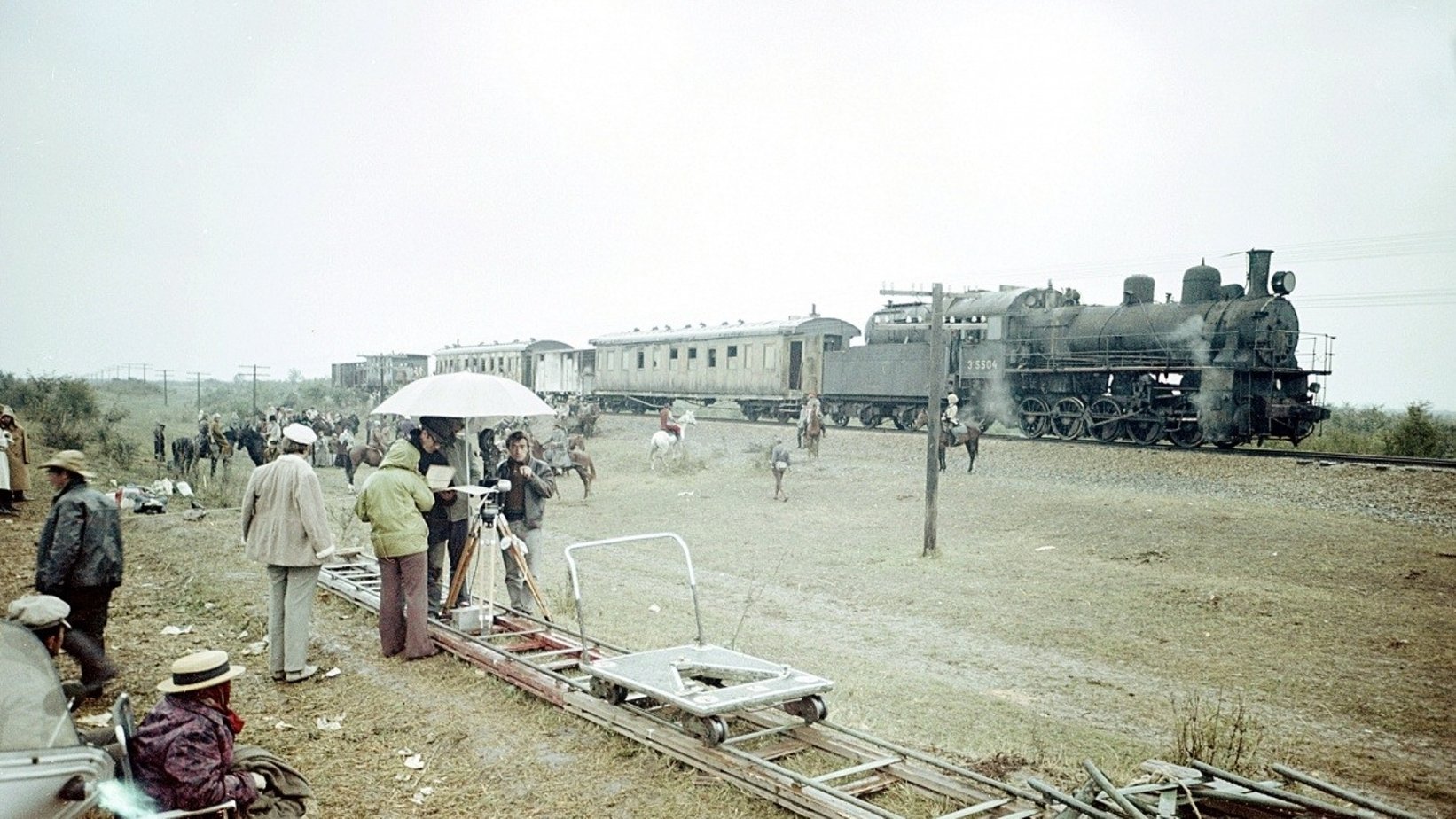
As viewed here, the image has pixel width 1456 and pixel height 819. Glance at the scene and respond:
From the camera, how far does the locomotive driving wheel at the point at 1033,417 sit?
66.0 feet

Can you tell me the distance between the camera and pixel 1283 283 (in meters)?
16.4

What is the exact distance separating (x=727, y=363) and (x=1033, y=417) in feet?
37.5

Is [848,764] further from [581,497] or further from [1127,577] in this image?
[581,497]

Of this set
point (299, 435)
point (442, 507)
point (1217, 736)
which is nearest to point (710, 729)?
point (1217, 736)

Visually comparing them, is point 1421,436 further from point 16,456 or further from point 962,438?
point 16,456

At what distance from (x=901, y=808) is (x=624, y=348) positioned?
30.8 meters

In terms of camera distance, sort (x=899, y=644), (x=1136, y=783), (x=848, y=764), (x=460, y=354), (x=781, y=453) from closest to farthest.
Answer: (x=1136, y=783)
(x=848, y=764)
(x=899, y=644)
(x=781, y=453)
(x=460, y=354)

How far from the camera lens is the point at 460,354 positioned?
4316 cm

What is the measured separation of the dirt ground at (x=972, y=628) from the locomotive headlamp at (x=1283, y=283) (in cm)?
403

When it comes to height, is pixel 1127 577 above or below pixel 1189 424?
below

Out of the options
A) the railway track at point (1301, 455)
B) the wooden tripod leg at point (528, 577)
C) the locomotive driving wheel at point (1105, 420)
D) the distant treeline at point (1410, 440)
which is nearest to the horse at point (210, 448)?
the wooden tripod leg at point (528, 577)

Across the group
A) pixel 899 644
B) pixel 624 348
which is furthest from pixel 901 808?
pixel 624 348

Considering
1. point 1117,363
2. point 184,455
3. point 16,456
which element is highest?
point 1117,363

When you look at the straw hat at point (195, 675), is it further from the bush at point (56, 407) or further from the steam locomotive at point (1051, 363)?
the bush at point (56, 407)
